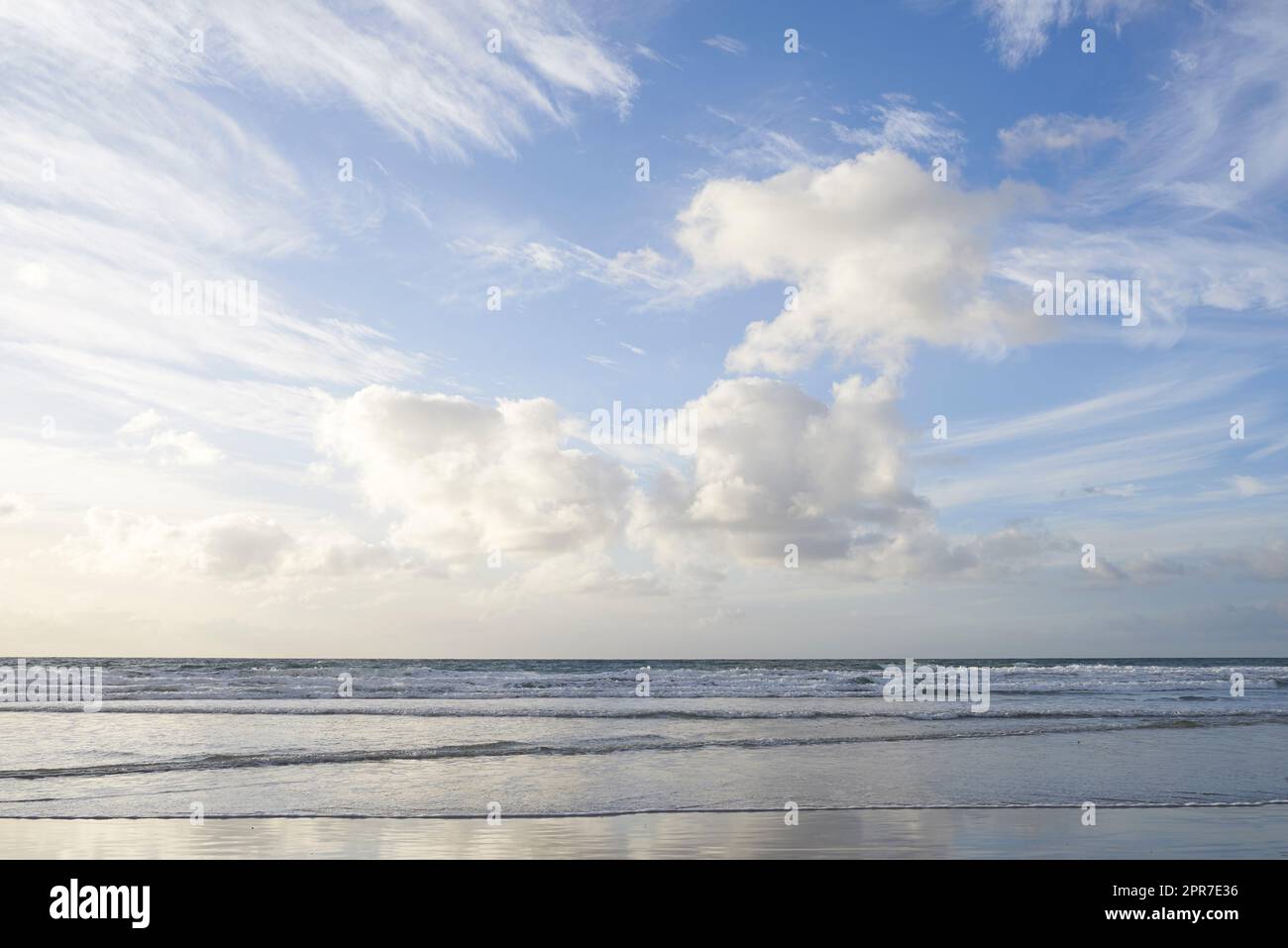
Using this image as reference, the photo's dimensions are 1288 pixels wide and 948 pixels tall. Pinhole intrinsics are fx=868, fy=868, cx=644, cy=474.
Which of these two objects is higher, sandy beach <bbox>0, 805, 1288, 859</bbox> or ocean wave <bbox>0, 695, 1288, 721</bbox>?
sandy beach <bbox>0, 805, 1288, 859</bbox>

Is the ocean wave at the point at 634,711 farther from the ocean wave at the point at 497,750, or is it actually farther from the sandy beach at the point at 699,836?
the sandy beach at the point at 699,836

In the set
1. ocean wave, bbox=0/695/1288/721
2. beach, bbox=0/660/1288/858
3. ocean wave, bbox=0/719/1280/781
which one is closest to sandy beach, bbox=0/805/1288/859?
beach, bbox=0/660/1288/858

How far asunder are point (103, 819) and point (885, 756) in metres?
13.6

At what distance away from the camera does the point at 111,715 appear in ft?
87.4

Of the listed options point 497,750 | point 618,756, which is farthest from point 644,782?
point 497,750

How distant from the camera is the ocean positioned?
42.9 ft

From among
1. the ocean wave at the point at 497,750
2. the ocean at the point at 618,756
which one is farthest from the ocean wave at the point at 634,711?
the ocean wave at the point at 497,750

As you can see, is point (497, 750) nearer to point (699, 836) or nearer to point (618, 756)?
point (618, 756)

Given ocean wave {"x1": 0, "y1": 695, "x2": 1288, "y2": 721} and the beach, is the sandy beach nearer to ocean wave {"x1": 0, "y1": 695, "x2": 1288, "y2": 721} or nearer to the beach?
the beach

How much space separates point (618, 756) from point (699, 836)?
23.7 ft

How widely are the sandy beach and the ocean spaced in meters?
0.64

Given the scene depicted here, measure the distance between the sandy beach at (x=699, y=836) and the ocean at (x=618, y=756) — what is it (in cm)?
64
